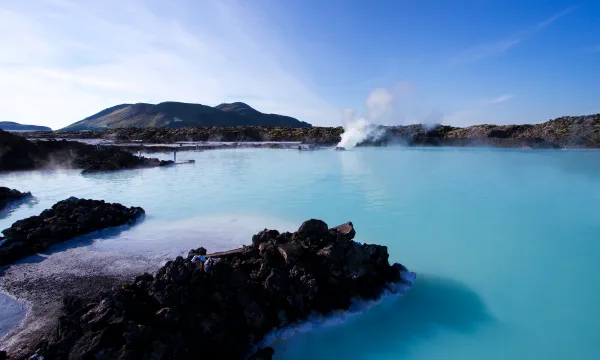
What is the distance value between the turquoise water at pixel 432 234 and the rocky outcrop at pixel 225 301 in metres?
0.42

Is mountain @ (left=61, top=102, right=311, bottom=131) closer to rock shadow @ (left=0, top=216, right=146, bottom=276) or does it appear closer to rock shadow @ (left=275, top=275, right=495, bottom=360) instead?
rock shadow @ (left=0, top=216, right=146, bottom=276)

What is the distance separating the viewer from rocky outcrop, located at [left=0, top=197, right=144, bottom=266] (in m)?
6.56

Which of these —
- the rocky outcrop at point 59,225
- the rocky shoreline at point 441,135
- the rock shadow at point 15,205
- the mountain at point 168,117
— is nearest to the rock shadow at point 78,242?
the rocky outcrop at point 59,225

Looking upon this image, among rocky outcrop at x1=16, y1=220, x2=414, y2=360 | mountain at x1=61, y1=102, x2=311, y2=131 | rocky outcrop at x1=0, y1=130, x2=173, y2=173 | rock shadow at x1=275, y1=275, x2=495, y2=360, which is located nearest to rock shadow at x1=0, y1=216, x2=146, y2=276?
rocky outcrop at x1=16, y1=220, x2=414, y2=360

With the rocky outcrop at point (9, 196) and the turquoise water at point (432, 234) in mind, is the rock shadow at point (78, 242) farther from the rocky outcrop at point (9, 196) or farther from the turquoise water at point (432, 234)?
the rocky outcrop at point (9, 196)

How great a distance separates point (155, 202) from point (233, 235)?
4881 mm

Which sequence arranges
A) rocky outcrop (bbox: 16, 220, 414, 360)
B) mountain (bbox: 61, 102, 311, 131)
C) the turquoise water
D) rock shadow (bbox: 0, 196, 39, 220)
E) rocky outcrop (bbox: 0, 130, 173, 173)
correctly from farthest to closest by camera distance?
mountain (bbox: 61, 102, 311, 131), rocky outcrop (bbox: 0, 130, 173, 173), rock shadow (bbox: 0, 196, 39, 220), the turquoise water, rocky outcrop (bbox: 16, 220, 414, 360)

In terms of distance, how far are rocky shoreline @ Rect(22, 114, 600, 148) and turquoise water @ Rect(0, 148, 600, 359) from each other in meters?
21.9

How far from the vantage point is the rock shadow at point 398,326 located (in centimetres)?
423

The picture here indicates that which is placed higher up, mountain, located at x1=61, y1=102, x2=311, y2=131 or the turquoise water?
mountain, located at x1=61, y1=102, x2=311, y2=131

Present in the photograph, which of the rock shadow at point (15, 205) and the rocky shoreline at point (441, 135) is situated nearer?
the rock shadow at point (15, 205)

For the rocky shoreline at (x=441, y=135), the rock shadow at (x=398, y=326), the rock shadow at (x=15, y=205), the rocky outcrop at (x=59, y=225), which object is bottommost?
the rock shadow at (x=398, y=326)

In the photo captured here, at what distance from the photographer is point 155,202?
11.5 meters

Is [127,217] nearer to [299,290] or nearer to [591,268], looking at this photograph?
[299,290]
